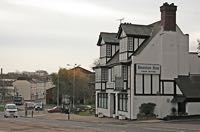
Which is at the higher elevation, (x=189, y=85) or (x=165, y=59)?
(x=165, y=59)

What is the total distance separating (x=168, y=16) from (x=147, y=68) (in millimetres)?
6686

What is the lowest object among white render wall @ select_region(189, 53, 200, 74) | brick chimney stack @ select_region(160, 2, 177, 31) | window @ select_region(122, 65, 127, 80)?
window @ select_region(122, 65, 127, 80)

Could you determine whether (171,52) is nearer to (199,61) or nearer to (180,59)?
(180,59)

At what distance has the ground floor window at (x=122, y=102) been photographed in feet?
168

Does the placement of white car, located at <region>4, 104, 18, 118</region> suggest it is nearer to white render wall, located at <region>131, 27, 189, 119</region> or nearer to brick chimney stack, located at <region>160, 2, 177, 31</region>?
white render wall, located at <region>131, 27, 189, 119</region>

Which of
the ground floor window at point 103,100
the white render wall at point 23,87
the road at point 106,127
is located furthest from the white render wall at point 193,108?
the white render wall at point 23,87

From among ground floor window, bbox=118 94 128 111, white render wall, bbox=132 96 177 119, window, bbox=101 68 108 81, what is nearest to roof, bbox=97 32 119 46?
window, bbox=101 68 108 81

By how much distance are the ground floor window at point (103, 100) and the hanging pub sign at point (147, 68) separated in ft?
34.0

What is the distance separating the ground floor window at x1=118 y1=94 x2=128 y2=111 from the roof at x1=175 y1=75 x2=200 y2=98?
248 inches

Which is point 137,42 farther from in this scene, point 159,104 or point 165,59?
point 159,104

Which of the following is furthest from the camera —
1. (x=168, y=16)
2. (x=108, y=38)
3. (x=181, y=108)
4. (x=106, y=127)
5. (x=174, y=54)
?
(x=108, y=38)

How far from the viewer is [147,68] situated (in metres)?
49.2

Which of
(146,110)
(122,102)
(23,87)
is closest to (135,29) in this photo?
(122,102)

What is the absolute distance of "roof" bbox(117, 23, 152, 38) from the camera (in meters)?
50.4
